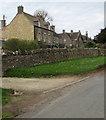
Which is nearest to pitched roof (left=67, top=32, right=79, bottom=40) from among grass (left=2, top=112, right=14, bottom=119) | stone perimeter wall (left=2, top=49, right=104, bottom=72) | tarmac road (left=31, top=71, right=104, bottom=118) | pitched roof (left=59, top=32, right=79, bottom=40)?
pitched roof (left=59, top=32, right=79, bottom=40)

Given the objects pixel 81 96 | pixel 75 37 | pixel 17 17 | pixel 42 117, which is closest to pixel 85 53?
pixel 17 17

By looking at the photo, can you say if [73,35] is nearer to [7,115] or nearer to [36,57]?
[36,57]

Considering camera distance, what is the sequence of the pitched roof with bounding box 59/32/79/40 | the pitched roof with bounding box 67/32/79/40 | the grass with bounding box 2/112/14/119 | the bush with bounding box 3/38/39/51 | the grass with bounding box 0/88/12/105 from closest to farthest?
the grass with bounding box 2/112/14/119, the grass with bounding box 0/88/12/105, the bush with bounding box 3/38/39/51, the pitched roof with bounding box 59/32/79/40, the pitched roof with bounding box 67/32/79/40

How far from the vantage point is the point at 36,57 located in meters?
24.2

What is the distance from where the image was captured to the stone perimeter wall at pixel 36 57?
65.4 feet

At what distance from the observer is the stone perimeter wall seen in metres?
19.9

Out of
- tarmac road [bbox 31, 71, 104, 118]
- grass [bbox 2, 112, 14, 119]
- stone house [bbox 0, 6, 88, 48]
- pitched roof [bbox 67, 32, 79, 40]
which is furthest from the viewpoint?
pitched roof [bbox 67, 32, 79, 40]

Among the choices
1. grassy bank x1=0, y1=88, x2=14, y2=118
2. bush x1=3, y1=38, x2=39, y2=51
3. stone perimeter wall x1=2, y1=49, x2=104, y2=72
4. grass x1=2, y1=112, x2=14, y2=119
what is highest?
bush x1=3, y1=38, x2=39, y2=51

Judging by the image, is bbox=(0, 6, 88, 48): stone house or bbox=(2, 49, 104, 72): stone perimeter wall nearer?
bbox=(2, 49, 104, 72): stone perimeter wall

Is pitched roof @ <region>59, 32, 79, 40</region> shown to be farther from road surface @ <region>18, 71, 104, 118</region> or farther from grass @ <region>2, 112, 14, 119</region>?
grass @ <region>2, 112, 14, 119</region>

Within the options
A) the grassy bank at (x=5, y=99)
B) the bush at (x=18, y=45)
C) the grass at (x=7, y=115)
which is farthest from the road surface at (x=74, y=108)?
the bush at (x=18, y=45)

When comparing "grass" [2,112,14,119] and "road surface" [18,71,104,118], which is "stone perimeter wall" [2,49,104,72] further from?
"grass" [2,112,14,119]

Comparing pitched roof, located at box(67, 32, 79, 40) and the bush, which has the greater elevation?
pitched roof, located at box(67, 32, 79, 40)

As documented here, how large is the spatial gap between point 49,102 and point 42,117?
238 centimetres
